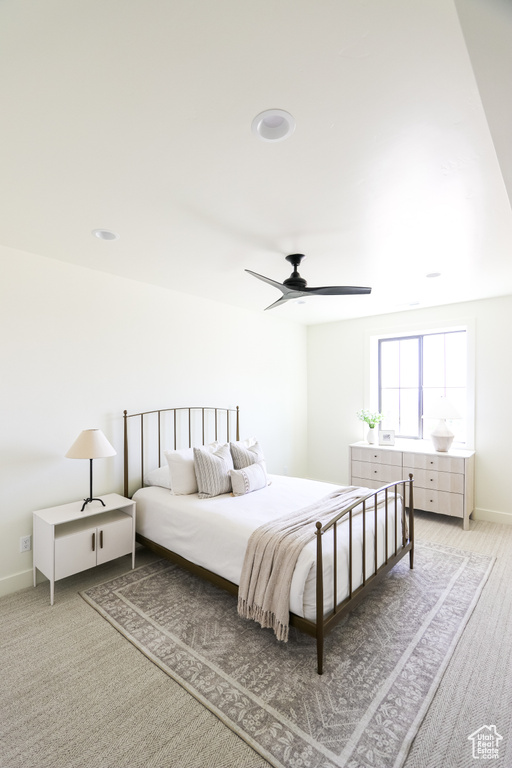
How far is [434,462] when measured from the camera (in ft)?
14.2

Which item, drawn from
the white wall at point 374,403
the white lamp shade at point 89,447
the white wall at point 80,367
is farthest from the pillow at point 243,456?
the white wall at point 374,403

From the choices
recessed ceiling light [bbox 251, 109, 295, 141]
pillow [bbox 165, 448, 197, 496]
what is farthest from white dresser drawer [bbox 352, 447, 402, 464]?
recessed ceiling light [bbox 251, 109, 295, 141]

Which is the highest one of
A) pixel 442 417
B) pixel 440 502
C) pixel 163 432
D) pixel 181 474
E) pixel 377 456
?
pixel 442 417

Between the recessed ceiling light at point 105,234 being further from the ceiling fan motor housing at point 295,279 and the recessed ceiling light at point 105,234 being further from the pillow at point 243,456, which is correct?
the pillow at point 243,456

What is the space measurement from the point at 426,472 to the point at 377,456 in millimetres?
611

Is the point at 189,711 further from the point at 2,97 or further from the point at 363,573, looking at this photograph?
the point at 2,97

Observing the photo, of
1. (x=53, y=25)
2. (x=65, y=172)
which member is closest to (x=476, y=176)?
(x=53, y=25)

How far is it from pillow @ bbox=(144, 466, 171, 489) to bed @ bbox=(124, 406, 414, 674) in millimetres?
10

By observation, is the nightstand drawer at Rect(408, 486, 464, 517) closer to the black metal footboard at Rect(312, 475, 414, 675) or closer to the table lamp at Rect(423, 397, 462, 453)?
the table lamp at Rect(423, 397, 462, 453)

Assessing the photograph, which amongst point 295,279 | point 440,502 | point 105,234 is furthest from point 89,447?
point 440,502

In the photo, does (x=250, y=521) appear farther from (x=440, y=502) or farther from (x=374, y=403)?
(x=374, y=403)

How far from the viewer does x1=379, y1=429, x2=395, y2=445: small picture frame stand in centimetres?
492

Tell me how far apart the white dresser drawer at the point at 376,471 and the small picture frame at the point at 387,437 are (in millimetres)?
358

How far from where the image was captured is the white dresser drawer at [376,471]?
4641 millimetres
